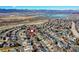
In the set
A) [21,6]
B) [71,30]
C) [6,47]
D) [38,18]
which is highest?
[21,6]

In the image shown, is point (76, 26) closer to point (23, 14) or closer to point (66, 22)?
point (66, 22)
